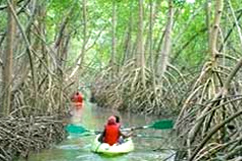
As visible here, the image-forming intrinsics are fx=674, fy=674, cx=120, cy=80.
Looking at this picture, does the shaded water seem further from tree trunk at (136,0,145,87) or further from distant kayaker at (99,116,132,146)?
tree trunk at (136,0,145,87)

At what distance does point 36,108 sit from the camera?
10742 mm

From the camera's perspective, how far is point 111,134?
439 inches

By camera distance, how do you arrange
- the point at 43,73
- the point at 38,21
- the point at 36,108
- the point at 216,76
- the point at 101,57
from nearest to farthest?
the point at 216,76 → the point at 36,108 → the point at 38,21 → the point at 43,73 → the point at 101,57

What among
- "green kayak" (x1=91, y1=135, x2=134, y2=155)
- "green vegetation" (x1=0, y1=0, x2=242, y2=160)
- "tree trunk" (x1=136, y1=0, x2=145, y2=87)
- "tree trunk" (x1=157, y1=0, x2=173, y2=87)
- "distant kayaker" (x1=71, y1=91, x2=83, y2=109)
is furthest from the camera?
"distant kayaker" (x1=71, y1=91, x2=83, y2=109)

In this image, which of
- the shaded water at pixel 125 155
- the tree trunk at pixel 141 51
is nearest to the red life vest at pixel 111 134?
the shaded water at pixel 125 155

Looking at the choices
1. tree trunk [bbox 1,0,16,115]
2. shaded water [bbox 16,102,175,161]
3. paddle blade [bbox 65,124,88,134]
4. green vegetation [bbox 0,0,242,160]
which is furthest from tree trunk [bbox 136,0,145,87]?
tree trunk [bbox 1,0,16,115]

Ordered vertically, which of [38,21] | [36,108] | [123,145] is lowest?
[123,145]

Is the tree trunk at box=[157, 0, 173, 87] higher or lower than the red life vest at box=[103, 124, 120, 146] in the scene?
higher

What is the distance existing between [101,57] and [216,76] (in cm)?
2555

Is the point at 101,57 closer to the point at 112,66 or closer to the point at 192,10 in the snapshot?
the point at 112,66

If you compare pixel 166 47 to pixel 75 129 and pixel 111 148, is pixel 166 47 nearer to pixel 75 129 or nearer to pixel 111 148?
pixel 75 129

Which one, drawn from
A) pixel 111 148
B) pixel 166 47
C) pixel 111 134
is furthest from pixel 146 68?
pixel 111 148

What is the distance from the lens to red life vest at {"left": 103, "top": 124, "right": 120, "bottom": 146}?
36.5ft

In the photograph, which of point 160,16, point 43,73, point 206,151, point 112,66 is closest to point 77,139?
point 43,73
